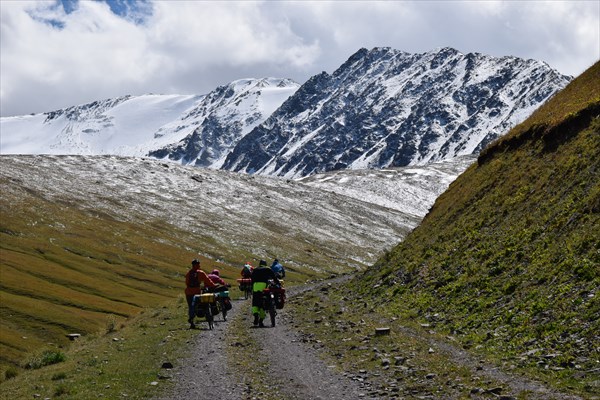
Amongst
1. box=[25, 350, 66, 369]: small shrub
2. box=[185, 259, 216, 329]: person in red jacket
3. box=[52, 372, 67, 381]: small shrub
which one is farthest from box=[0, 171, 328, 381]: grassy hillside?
box=[52, 372, 67, 381]: small shrub

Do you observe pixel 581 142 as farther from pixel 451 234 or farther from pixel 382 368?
pixel 382 368

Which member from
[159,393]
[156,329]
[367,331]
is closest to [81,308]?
[156,329]

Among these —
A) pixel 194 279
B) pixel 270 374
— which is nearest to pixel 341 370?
pixel 270 374

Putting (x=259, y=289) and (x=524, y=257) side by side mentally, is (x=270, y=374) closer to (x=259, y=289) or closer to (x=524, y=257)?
(x=524, y=257)

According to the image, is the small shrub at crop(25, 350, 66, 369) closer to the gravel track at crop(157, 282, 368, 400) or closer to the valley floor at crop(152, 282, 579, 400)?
the gravel track at crop(157, 282, 368, 400)

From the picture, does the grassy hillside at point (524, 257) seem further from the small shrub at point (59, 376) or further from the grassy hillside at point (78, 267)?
the grassy hillside at point (78, 267)

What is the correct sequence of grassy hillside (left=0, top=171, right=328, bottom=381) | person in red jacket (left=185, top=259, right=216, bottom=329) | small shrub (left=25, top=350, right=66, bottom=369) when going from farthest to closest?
grassy hillside (left=0, top=171, right=328, bottom=381) → person in red jacket (left=185, top=259, right=216, bottom=329) → small shrub (left=25, top=350, right=66, bottom=369)

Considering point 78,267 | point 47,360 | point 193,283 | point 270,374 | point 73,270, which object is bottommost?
point 47,360

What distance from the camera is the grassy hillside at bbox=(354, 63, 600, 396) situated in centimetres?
1856

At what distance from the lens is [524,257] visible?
2677cm

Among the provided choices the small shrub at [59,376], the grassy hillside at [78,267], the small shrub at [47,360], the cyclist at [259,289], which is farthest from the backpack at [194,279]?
the small shrub at [59,376]

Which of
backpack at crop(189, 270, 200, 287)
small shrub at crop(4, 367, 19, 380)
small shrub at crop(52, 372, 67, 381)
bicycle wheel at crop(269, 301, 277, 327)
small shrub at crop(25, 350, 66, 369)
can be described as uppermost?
backpack at crop(189, 270, 200, 287)

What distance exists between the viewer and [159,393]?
696 inches

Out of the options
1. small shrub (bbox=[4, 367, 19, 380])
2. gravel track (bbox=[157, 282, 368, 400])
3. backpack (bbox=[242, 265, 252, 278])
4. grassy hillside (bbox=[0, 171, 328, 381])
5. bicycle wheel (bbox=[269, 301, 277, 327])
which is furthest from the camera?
grassy hillside (bbox=[0, 171, 328, 381])
